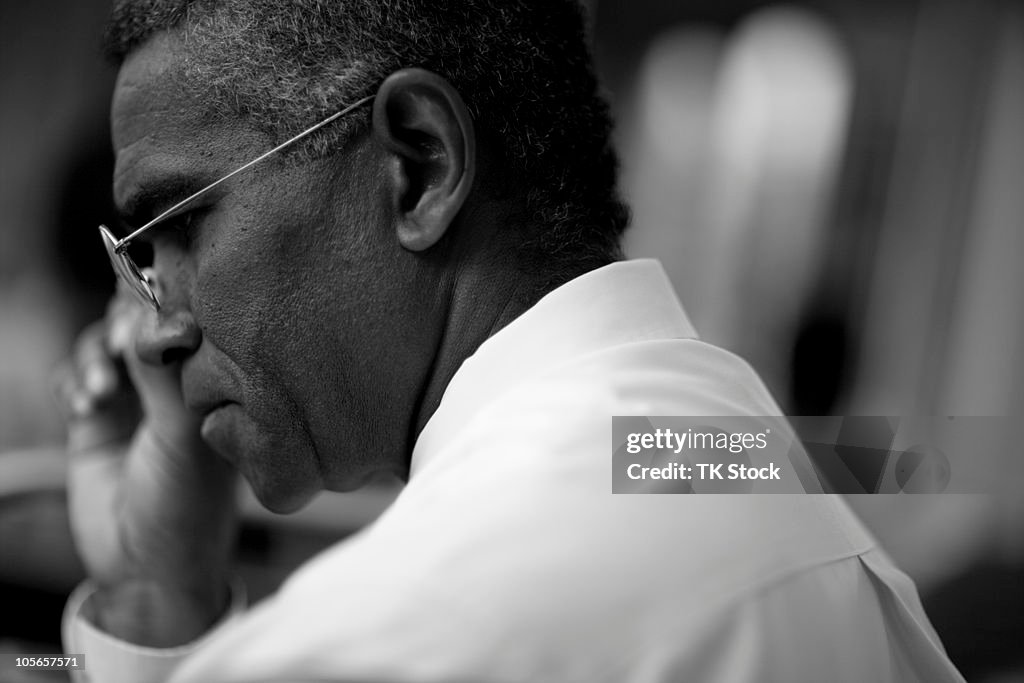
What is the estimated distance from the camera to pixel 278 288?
1.12 meters

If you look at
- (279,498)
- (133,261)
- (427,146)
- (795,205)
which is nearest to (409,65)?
(427,146)

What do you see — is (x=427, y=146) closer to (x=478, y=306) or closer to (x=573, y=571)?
(x=478, y=306)

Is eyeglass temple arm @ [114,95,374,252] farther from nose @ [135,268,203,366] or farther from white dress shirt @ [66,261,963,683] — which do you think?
white dress shirt @ [66,261,963,683]

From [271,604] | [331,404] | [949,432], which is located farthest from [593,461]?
[949,432]

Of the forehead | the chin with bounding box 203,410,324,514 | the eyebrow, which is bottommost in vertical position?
the chin with bounding box 203,410,324,514

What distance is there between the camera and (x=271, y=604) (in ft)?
2.61

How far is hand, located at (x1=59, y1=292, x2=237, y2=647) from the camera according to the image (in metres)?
1.65

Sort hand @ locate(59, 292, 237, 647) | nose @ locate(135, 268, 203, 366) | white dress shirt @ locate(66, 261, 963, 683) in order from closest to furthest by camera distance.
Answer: white dress shirt @ locate(66, 261, 963, 683)
nose @ locate(135, 268, 203, 366)
hand @ locate(59, 292, 237, 647)

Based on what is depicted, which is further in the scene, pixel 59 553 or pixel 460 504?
pixel 59 553

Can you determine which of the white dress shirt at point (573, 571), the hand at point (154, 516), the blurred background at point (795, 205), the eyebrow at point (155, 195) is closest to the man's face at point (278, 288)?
the eyebrow at point (155, 195)

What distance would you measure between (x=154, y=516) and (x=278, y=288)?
0.76m

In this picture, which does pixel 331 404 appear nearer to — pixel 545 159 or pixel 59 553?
pixel 545 159

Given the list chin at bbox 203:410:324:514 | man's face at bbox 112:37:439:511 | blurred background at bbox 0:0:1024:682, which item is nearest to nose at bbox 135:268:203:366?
man's face at bbox 112:37:439:511

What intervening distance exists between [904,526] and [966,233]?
1.20 meters
